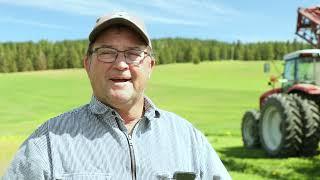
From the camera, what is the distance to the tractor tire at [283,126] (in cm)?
1177

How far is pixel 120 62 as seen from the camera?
264cm

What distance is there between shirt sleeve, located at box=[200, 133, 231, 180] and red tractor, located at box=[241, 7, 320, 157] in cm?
913

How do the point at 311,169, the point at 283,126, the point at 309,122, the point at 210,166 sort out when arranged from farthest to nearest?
the point at 283,126 → the point at 309,122 → the point at 311,169 → the point at 210,166

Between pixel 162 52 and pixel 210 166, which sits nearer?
pixel 210 166

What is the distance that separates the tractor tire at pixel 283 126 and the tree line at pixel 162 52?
89578 mm

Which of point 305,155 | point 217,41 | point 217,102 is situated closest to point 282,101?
point 305,155

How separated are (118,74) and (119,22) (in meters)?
0.22

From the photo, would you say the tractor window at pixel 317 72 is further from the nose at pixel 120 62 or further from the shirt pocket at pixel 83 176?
the shirt pocket at pixel 83 176

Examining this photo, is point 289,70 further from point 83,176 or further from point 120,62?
point 83,176

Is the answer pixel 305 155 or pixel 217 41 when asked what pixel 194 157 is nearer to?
pixel 305 155

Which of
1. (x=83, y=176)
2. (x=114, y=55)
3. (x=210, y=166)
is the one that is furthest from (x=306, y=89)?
(x=83, y=176)

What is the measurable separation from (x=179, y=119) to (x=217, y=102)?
40.9 meters

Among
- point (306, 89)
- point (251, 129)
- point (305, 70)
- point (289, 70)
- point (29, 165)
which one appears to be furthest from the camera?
point (251, 129)

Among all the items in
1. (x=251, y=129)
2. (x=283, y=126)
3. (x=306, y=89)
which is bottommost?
(x=251, y=129)
